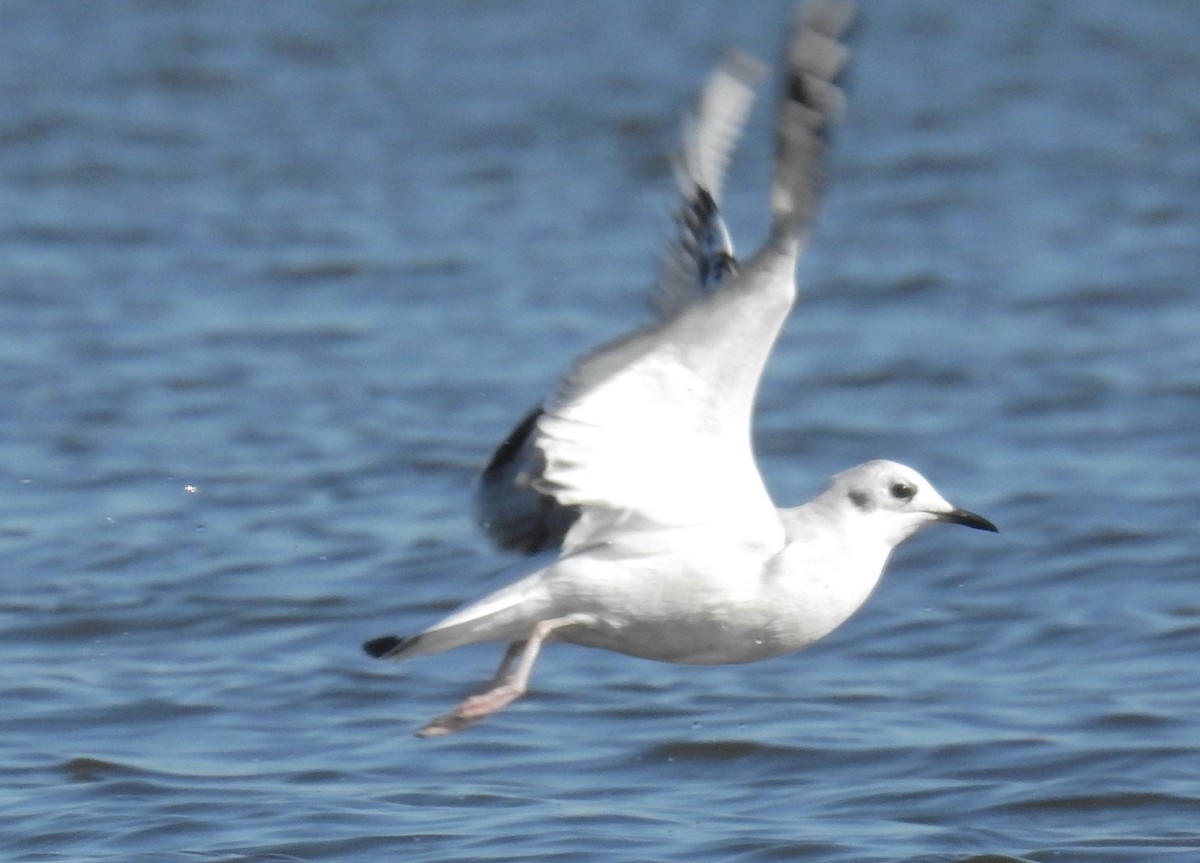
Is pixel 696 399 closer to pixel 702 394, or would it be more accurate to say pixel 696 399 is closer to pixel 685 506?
pixel 702 394

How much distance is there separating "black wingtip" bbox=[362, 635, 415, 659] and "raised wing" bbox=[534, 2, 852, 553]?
48 centimetres

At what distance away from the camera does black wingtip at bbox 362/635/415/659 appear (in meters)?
5.80

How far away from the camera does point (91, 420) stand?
11.8 meters

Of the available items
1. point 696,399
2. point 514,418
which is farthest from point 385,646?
point 514,418

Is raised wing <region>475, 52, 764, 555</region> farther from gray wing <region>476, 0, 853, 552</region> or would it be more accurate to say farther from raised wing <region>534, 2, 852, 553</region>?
raised wing <region>534, 2, 852, 553</region>

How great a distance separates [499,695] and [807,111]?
166cm

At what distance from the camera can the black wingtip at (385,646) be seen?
5.80 metres

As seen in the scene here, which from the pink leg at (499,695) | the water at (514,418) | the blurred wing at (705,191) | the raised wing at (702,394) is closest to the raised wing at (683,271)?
the blurred wing at (705,191)

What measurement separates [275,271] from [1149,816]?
9.34 metres

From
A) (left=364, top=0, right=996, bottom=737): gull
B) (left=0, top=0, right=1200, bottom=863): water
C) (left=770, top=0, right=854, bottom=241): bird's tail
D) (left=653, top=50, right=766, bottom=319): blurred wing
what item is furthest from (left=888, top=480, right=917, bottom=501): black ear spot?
(left=770, top=0, right=854, bottom=241): bird's tail

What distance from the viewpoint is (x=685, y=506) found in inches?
228

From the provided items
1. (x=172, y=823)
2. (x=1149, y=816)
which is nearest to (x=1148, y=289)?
(x=1149, y=816)

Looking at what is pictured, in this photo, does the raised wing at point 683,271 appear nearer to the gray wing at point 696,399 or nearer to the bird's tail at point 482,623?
the gray wing at point 696,399

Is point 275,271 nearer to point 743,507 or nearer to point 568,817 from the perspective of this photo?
point 568,817
